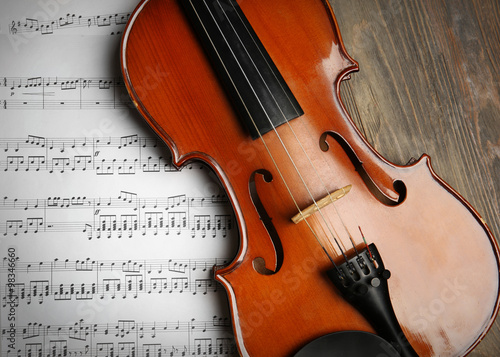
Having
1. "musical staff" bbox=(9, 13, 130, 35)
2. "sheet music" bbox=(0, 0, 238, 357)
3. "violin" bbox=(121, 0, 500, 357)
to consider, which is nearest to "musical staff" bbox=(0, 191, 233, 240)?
"sheet music" bbox=(0, 0, 238, 357)

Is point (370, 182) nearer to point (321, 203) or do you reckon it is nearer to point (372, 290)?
point (321, 203)

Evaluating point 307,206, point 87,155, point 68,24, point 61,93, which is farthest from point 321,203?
point 68,24

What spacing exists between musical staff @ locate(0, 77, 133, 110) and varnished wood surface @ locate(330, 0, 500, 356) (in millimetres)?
752

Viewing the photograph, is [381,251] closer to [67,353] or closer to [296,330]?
[296,330]

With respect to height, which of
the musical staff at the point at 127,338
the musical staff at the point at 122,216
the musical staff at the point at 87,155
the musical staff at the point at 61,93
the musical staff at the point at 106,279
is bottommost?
the musical staff at the point at 127,338

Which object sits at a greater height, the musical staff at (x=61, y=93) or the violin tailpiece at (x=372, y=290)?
the musical staff at (x=61, y=93)

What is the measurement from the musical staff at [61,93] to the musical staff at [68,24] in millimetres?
163

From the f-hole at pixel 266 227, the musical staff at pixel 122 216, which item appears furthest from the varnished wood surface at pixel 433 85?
the musical staff at pixel 122 216

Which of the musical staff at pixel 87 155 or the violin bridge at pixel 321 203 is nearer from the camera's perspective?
the violin bridge at pixel 321 203

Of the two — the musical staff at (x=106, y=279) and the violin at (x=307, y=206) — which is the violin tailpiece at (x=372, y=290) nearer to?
the violin at (x=307, y=206)

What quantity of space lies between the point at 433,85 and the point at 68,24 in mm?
1207

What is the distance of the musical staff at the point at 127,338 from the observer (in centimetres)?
123

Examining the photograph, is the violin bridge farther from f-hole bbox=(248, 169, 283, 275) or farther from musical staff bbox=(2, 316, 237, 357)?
musical staff bbox=(2, 316, 237, 357)

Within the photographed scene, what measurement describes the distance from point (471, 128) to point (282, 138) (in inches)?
27.4
